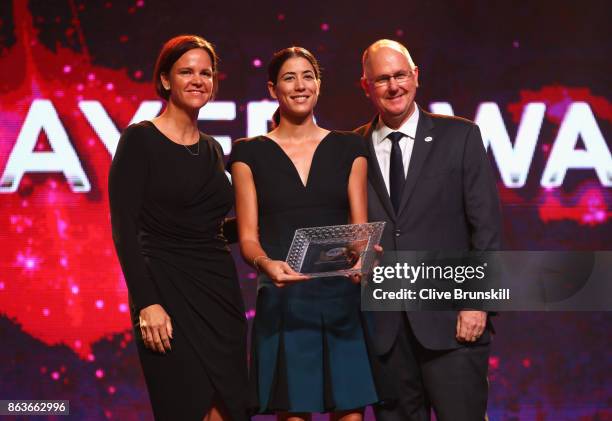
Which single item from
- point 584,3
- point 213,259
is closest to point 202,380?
point 213,259

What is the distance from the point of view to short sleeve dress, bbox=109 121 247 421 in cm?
256

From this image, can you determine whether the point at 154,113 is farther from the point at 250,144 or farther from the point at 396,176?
the point at 396,176

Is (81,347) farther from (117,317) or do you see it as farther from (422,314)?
(422,314)

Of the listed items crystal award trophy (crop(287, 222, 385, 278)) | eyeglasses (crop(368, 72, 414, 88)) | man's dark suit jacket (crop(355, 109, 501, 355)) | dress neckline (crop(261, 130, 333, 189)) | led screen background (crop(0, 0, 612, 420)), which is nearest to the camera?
crystal award trophy (crop(287, 222, 385, 278))

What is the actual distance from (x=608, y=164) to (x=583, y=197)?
0.23 metres

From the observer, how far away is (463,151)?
292 cm

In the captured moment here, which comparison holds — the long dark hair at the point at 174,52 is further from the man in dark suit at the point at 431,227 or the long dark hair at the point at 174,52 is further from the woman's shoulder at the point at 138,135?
the man in dark suit at the point at 431,227

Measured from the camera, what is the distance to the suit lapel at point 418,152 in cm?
287

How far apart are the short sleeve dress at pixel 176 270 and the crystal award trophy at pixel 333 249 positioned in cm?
39

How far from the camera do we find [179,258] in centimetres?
265

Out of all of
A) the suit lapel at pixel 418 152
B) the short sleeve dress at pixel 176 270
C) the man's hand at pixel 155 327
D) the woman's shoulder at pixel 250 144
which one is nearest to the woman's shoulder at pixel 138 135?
the short sleeve dress at pixel 176 270

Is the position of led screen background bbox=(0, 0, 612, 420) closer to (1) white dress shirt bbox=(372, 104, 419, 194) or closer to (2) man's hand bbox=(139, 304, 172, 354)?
(1) white dress shirt bbox=(372, 104, 419, 194)

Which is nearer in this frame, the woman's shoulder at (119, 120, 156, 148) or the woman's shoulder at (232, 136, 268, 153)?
the woman's shoulder at (119, 120, 156, 148)

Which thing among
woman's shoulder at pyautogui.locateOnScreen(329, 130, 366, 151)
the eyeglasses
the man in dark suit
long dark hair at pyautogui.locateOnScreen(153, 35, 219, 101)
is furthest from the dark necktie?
long dark hair at pyautogui.locateOnScreen(153, 35, 219, 101)
